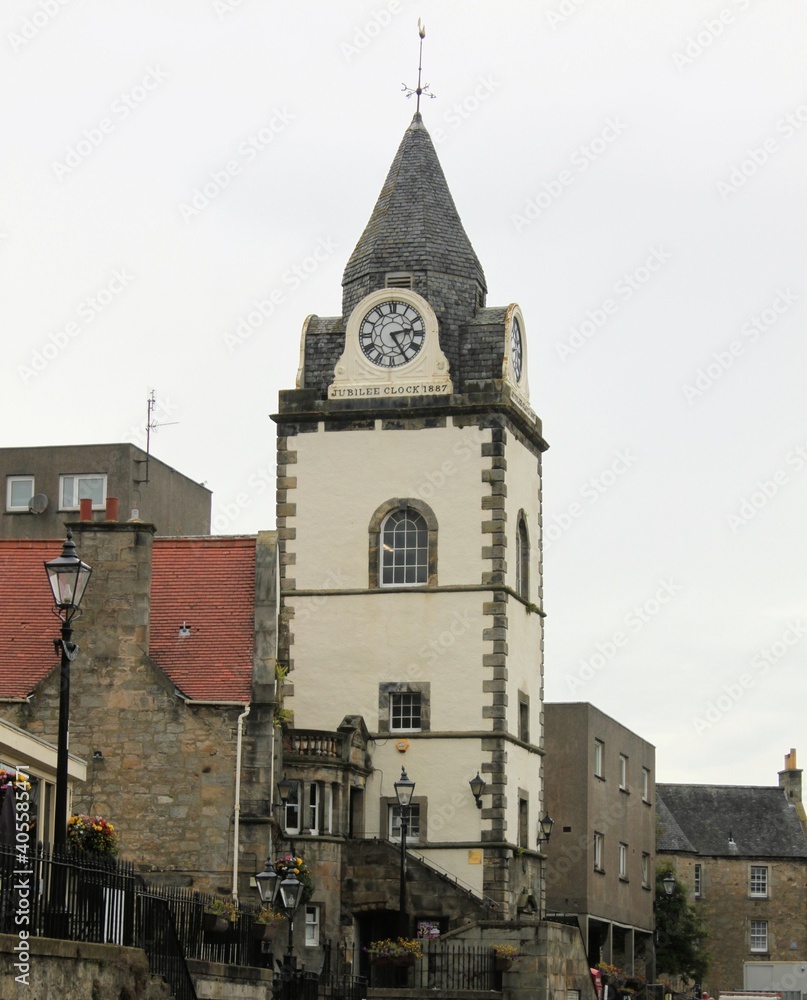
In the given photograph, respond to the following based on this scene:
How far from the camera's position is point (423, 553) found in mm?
47531

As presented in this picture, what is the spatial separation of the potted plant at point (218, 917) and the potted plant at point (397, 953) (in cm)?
738

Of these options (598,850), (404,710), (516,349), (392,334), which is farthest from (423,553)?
(598,850)

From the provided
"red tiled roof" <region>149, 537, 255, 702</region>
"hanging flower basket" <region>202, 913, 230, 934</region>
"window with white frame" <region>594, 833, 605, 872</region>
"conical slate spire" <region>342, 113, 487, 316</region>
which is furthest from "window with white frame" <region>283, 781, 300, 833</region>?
"window with white frame" <region>594, 833, 605, 872</region>

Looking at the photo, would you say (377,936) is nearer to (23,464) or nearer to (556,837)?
(556,837)

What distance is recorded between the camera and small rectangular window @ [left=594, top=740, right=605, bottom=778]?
5934 cm

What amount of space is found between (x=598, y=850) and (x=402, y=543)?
15873mm

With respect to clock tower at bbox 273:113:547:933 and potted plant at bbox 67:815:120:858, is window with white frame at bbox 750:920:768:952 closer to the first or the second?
clock tower at bbox 273:113:547:933

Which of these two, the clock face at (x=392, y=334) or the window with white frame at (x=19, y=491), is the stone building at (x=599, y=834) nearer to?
the clock face at (x=392, y=334)

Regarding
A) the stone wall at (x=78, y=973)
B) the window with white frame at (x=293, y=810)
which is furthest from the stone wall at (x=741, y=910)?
the stone wall at (x=78, y=973)

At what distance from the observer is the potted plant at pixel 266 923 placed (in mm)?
30438

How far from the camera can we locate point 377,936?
4406 centimetres

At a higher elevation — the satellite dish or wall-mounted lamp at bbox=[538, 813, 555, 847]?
the satellite dish

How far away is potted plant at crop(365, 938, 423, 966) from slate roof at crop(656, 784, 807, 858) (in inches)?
1547

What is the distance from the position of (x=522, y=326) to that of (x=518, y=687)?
908 cm
